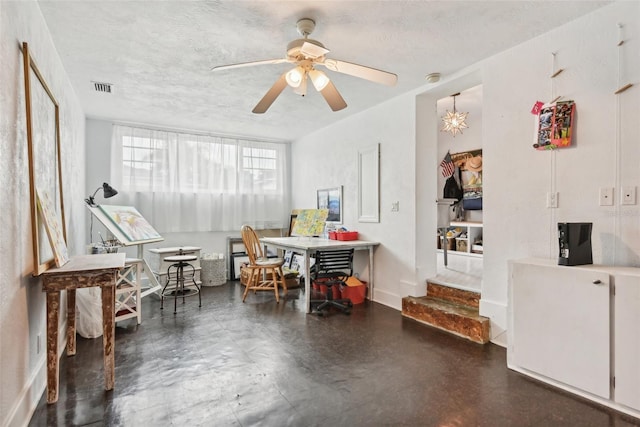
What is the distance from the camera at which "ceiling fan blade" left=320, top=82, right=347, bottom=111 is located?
102 inches

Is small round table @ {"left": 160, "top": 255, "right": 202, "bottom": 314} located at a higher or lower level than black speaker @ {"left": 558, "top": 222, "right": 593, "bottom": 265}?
lower

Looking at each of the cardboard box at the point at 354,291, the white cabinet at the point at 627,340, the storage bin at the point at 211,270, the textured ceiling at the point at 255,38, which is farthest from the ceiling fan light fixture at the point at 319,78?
the storage bin at the point at 211,270

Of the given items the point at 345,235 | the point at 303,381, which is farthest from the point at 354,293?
the point at 303,381

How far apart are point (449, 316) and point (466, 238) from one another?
11.6ft

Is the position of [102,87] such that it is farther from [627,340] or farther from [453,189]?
[453,189]

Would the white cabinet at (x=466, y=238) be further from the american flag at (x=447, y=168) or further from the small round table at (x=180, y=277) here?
the small round table at (x=180, y=277)

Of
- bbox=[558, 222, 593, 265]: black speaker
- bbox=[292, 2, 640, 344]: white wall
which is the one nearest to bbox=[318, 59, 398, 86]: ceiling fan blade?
bbox=[292, 2, 640, 344]: white wall

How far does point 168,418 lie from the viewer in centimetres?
192

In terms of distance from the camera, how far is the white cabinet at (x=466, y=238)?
6.12 meters

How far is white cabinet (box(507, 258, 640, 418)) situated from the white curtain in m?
4.58

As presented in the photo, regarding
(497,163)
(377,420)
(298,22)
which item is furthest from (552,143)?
(377,420)

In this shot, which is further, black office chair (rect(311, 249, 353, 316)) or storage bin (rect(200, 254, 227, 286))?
storage bin (rect(200, 254, 227, 286))

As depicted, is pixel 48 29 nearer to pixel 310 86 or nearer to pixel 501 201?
pixel 310 86

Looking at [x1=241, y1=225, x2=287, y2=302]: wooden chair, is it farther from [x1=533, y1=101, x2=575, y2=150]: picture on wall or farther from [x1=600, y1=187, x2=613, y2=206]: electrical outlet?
[x1=600, y1=187, x2=613, y2=206]: electrical outlet
